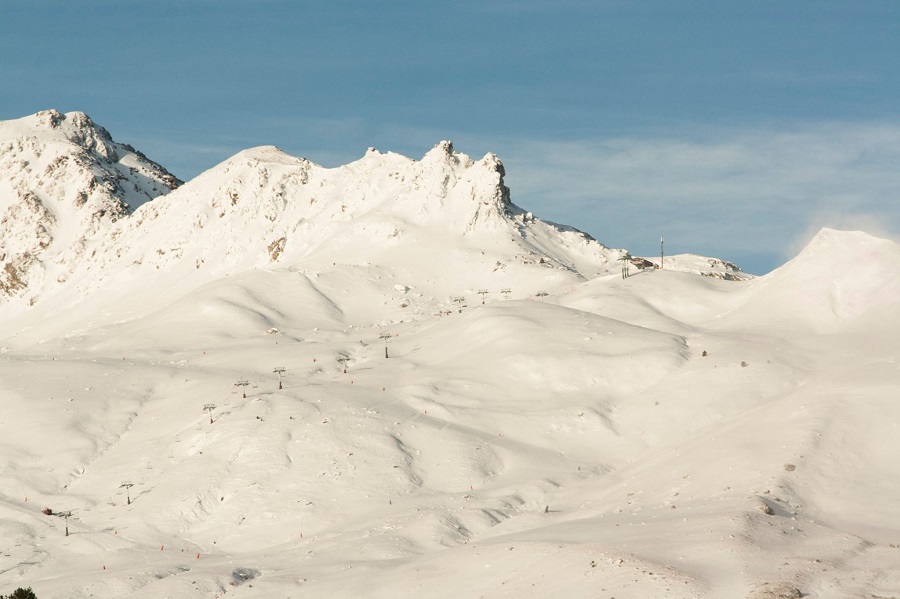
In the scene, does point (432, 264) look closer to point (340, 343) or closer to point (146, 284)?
point (340, 343)

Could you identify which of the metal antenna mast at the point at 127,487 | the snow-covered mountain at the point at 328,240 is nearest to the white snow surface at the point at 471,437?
the metal antenna mast at the point at 127,487

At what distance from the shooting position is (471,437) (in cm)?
7312

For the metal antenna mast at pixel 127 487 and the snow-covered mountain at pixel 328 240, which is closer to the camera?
the metal antenna mast at pixel 127 487

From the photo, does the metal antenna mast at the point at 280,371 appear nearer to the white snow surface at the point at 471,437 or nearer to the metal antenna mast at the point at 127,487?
the white snow surface at the point at 471,437

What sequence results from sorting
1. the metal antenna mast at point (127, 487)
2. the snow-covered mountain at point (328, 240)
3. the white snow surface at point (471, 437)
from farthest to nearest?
the snow-covered mountain at point (328, 240) < the metal antenna mast at point (127, 487) < the white snow surface at point (471, 437)

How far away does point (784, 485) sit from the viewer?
55969 millimetres

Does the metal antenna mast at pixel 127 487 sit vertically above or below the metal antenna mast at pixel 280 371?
below

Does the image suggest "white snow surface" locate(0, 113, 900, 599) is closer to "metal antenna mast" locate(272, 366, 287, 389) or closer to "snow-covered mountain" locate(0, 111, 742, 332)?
"metal antenna mast" locate(272, 366, 287, 389)

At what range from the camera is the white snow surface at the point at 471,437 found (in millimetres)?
48969

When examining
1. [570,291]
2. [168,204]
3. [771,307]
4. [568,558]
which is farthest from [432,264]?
[568,558]

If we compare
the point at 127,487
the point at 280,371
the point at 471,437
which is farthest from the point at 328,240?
the point at 127,487

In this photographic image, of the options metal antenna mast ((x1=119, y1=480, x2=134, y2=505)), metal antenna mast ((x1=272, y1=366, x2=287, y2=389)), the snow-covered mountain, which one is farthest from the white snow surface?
the snow-covered mountain

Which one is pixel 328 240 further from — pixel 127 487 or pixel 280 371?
pixel 127 487

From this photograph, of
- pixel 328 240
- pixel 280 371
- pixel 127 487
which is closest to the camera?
pixel 127 487
